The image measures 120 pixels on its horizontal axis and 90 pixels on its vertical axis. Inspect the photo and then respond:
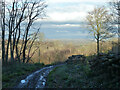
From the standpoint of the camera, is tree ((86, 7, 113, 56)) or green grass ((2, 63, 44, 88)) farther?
tree ((86, 7, 113, 56))

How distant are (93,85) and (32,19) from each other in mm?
21807

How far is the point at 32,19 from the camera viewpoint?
89.0 ft

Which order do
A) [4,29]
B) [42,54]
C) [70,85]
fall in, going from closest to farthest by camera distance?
[70,85]
[4,29]
[42,54]

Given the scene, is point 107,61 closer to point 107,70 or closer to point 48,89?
point 107,70

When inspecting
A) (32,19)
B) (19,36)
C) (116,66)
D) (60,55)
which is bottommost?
(60,55)

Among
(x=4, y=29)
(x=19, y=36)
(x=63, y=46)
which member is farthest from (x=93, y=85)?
(x=63, y=46)

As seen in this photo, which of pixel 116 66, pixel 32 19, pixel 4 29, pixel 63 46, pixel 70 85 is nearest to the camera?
pixel 116 66

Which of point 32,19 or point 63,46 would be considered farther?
point 63,46

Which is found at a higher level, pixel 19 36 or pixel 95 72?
pixel 19 36

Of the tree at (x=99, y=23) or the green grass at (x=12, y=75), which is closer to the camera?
the green grass at (x=12, y=75)

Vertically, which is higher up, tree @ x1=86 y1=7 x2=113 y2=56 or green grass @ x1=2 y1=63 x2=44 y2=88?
tree @ x1=86 y1=7 x2=113 y2=56

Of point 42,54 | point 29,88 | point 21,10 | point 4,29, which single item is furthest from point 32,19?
point 42,54

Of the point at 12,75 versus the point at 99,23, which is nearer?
the point at 12,75

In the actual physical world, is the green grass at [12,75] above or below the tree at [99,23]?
below
